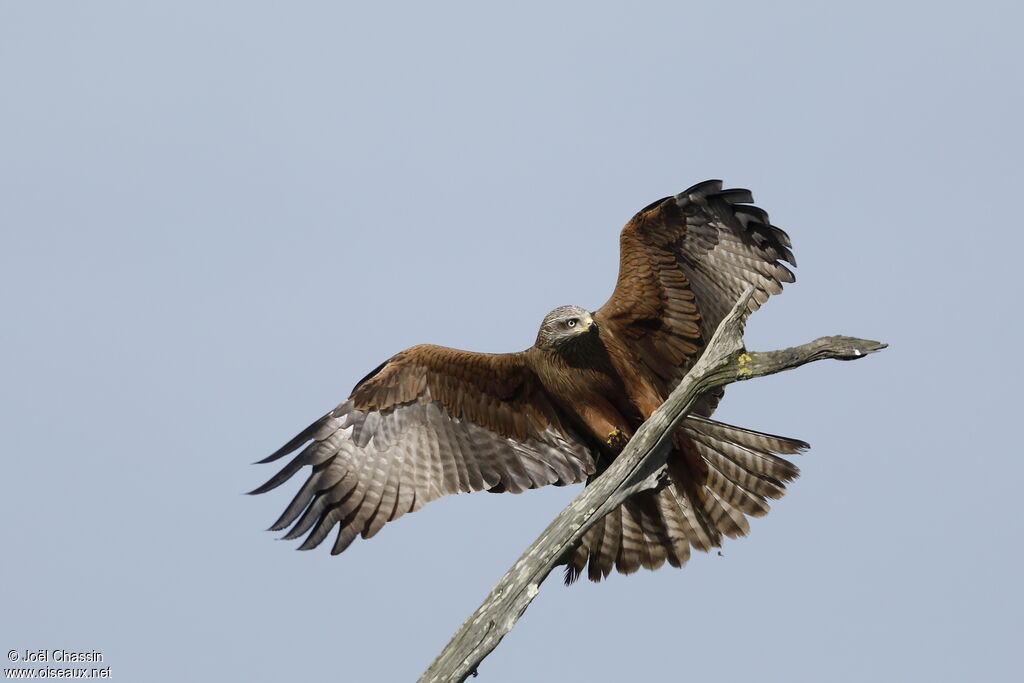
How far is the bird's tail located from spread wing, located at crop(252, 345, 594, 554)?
53 cm

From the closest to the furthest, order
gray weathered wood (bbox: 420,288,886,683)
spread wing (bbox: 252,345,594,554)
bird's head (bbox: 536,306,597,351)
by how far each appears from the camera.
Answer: gray weathered wood (bbox: 420,288,886,683) → bird's head (bbox: 536,306,597,351) → spread wing (bbox: 252,345,594,554)

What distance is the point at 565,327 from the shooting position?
8.12 metres

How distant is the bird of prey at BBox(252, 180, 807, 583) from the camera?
8320 millimetres

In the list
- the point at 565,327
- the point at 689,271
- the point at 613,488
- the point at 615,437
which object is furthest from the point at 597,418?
the point at 613,488

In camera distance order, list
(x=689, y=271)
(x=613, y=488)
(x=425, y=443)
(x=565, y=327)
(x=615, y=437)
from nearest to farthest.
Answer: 1. (x=613, y=488)
2. (x=565, y=327)
3. (x=615, y=437)
4. (x=689, y=271)
5. (x=425, y=443)

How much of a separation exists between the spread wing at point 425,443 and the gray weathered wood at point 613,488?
1575 mm

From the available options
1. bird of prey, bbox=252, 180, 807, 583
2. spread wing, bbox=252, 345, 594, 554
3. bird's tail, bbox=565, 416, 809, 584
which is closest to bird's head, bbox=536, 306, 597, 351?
bird of prey, bbox=252, 180, 807, 583

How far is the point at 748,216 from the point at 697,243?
381 mm

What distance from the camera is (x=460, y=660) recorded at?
688cm

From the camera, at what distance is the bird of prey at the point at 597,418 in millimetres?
8320

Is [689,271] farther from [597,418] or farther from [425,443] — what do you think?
[425,443]

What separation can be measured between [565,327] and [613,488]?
136 cm

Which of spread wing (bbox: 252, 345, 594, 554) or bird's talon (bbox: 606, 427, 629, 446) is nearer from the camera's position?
bird's talon (bbox: 606, 427, 629, 446)

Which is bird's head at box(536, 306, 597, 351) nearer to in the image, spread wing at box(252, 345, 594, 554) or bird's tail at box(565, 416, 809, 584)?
spread wing at box(252, 345, 594, 554)
